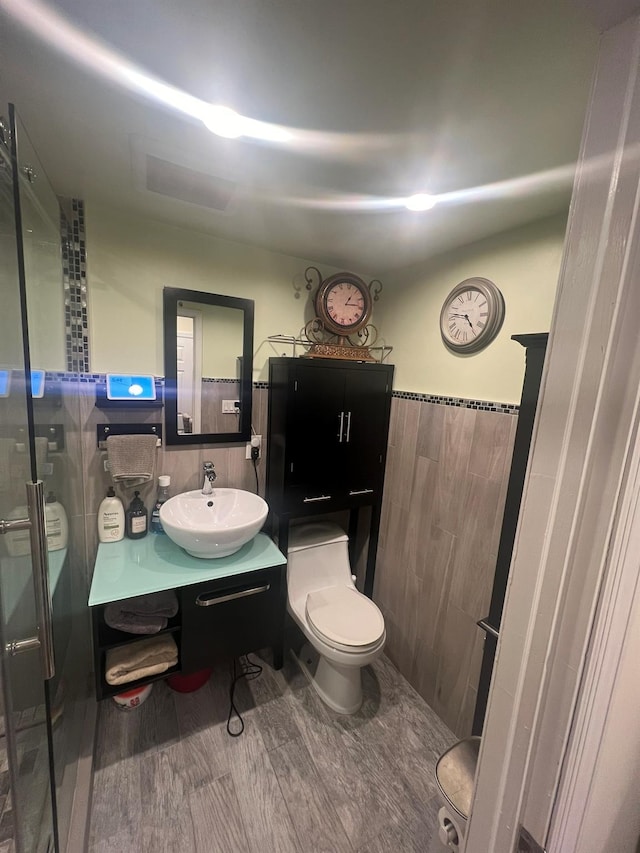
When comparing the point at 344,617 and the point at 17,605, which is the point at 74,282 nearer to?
the point at 17,605

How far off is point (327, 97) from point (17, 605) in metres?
1.53

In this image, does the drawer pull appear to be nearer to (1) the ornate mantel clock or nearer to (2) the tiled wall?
(2) the tiled wall

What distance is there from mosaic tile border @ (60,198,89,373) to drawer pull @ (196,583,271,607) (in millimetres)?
1120

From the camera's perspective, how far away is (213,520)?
1684mm

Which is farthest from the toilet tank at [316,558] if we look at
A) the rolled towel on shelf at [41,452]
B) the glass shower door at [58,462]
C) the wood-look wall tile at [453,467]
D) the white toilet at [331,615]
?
the rolled towel on shelf at [41,452]

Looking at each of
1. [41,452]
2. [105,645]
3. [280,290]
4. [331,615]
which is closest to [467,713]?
[331,615]

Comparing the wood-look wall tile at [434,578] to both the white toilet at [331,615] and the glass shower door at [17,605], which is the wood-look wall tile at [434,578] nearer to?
the white toilet at [331,615]

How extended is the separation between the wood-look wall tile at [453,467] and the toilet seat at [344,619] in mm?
593

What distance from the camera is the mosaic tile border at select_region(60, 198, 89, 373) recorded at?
1.41 m

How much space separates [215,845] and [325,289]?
91.3 inches

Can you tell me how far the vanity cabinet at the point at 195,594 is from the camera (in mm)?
1293

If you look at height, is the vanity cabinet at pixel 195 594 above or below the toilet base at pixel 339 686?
above

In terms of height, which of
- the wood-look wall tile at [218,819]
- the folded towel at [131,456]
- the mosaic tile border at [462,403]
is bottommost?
the wood-look wall tile at [218,819]

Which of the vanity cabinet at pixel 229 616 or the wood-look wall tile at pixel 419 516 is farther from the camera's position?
the wood-look wall tile at pixel 419 516
